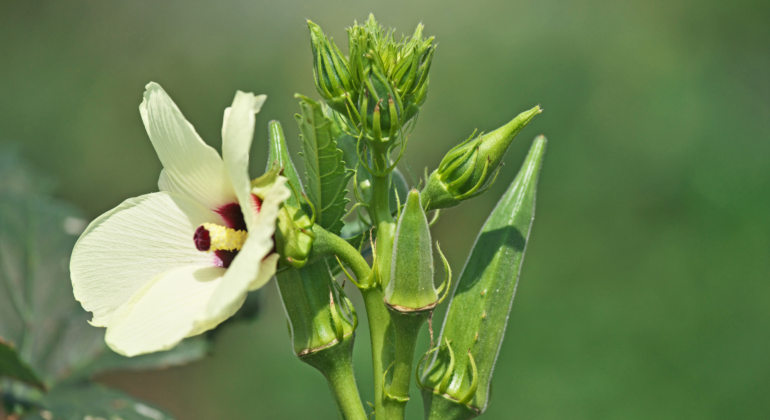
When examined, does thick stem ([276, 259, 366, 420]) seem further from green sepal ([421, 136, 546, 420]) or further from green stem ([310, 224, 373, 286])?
green sepal ([421, 136, 546, 420])

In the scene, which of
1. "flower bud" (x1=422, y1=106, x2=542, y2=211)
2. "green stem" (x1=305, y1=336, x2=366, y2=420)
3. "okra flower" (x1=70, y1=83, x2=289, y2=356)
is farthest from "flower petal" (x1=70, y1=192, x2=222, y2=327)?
"flower bud" (x1=422, y1=106, x2=542, y2=211)

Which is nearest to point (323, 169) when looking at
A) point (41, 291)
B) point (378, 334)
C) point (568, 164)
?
point (378, 334)

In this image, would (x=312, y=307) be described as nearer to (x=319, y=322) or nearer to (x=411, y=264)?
(x=319, y=322)

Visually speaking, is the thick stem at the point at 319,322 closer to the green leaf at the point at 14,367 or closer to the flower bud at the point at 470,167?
the flower bud at the point at 470,167

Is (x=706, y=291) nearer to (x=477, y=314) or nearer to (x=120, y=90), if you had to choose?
(x=477, y=314)

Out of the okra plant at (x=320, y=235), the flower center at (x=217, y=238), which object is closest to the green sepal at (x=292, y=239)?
the okra plant at (x=320, y=235)

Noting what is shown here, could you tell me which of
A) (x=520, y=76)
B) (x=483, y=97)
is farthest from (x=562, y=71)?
(x=483, y=97)
